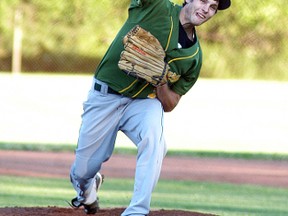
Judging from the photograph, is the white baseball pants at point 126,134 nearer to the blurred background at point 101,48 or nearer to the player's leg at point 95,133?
the player's leg at point 95,133

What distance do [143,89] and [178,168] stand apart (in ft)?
24.5

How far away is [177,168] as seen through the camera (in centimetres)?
1355

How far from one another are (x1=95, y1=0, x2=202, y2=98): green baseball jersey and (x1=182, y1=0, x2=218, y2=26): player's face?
3.9 inches

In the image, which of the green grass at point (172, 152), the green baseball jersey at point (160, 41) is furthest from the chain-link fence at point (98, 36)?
the green baseball jersey at point (160, 41)

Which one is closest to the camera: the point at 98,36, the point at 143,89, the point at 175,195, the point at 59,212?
the point at 143,89

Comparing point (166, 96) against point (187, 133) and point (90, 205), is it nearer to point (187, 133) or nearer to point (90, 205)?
point (90, 205)

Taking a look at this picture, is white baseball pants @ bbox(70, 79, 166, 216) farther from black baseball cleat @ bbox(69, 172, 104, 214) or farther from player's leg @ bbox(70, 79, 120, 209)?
black baseball cleat @ bbox(69, 172, 104, 214)

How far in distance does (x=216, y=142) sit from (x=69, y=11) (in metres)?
13.5

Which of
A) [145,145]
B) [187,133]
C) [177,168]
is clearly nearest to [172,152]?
[177,168]

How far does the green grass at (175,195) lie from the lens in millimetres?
8595

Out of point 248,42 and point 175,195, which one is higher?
point 175,195

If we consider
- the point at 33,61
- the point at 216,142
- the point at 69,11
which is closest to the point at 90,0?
the point at 69,11

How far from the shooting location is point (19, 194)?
371 inches

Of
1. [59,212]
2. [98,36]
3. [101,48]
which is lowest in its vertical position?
[101,48]
